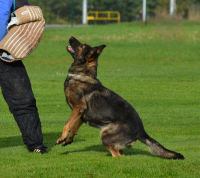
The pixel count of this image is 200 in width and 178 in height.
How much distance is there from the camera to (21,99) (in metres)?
6.12

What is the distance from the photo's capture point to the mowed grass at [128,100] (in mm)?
5312

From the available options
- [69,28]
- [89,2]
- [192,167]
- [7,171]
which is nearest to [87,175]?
[7,171]

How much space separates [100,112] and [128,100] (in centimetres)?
609

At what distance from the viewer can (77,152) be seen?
20.7 feet

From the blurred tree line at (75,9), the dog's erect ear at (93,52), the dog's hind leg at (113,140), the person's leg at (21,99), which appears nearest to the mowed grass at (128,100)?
the dog's hind leg at (113,140)

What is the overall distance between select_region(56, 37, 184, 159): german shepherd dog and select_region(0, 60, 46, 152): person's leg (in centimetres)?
46

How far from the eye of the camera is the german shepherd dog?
5789 mm

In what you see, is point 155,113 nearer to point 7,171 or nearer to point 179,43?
point 7,171

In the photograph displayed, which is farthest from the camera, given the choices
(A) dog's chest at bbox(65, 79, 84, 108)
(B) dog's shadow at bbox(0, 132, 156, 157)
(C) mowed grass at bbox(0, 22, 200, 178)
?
(B) dog's shadow at bbox(0, 132, 156, 157)

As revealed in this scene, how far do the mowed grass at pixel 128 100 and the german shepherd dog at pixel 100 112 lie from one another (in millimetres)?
211

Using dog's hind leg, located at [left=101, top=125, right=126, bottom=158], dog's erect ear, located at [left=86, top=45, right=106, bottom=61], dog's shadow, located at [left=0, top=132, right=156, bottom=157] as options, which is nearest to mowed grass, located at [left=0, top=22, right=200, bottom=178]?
dog's shadow, located at [left=0, top=132, right=156, bottom=157]

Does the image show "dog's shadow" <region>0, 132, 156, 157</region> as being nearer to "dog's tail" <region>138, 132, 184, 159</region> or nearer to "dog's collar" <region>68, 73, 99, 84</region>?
"dog's tail" <region>138, 132, 184, 159</region>

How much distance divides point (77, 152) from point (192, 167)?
176cm

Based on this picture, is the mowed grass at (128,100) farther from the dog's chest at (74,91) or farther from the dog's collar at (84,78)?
the dog's collar at (84,78)
